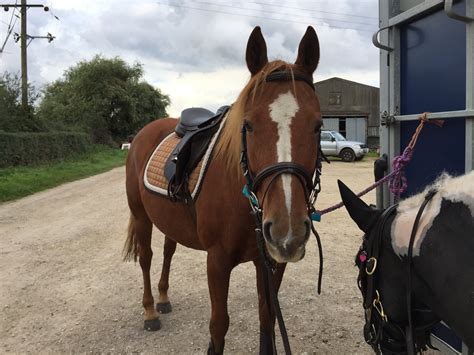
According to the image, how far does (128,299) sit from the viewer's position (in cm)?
416

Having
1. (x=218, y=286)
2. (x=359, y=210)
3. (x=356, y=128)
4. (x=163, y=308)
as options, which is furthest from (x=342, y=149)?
(x=359, y=210)

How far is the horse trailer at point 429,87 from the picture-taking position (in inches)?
81.4

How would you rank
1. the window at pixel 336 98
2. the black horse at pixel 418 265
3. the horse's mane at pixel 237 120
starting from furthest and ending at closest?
the window at pixel 336 98
the horse's mane at pixel 237 120
the black horse at pixel 418 265

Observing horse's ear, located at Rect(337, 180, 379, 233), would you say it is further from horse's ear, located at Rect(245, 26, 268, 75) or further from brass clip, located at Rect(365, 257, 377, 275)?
horse's ear, located at Rect(245, 26, 268, 75)

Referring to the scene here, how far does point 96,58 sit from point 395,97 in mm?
38777

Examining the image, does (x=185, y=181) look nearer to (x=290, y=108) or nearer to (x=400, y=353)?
(x=290, y=108)

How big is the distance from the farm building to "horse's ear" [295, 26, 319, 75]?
104ft

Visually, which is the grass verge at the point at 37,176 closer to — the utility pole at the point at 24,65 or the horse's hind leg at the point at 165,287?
the utility pole at the point at 24,65

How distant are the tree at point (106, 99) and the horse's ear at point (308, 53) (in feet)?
104

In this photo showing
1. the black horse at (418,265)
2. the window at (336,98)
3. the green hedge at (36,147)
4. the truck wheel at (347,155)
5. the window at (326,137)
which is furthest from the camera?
the window at (336,98)

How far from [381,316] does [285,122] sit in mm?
901

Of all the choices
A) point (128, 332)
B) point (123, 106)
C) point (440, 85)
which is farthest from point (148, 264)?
point (123, 106)

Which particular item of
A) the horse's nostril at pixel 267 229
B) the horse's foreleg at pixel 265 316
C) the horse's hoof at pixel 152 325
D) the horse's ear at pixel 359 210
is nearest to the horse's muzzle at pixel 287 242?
the horse's nostril at pixel 267 229

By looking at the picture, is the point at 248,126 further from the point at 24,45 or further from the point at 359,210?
the point at 24,45
